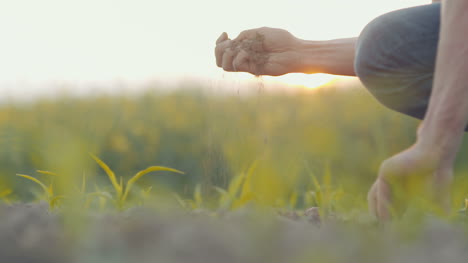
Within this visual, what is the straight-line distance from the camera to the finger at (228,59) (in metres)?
1.96

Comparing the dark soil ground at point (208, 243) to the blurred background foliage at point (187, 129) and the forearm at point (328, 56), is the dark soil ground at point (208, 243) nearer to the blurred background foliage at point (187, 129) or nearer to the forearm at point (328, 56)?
the forearm at point (328, 56)

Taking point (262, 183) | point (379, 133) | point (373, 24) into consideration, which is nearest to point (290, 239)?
point (262, 183)

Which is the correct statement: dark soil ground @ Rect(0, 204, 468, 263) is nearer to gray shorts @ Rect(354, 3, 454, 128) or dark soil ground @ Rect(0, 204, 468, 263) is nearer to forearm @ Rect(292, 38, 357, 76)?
gray shorts @ Rect(354, 3, 454, 128)

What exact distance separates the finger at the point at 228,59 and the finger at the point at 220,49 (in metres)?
0.03

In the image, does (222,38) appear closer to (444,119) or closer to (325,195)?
(325,195)

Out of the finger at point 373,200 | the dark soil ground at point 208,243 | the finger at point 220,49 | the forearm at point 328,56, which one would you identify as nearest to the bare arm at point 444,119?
the finger at point 373,200

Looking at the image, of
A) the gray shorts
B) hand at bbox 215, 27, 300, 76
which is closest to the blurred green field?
hand at bbox 215, 27, 300, 76

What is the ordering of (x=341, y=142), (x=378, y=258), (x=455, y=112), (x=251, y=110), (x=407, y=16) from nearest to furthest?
(x=378, y=258), (x=455, y=112), (x=407, y=16), (x=251, y=110), (x=341, y=142)

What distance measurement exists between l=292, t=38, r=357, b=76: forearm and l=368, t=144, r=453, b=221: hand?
2.64ft

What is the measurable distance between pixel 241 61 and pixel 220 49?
143mm

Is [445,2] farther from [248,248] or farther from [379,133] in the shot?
[379,133]

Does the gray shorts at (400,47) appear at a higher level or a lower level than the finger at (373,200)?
higher

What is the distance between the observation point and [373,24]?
1.69 metres

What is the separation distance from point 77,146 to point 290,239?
1.06 feet
